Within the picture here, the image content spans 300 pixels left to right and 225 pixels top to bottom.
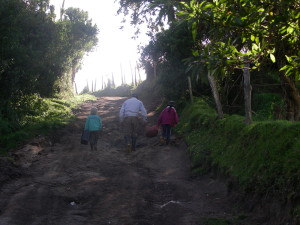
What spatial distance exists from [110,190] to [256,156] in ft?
10.3

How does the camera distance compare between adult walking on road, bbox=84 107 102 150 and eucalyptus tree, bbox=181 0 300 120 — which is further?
adult walking on road, bbox=84 107 102 150

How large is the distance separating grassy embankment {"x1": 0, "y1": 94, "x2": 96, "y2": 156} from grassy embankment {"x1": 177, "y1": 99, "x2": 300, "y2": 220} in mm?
6232

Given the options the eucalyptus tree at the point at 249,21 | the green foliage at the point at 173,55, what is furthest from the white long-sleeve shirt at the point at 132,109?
the eucalyptus tree at the point at 249,21

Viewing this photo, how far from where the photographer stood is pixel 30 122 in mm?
15836

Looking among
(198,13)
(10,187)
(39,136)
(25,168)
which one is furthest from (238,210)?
(39,136)

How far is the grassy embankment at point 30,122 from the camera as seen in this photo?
12.9 metres

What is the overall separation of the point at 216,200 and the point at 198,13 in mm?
4386

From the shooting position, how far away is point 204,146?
10.9 m

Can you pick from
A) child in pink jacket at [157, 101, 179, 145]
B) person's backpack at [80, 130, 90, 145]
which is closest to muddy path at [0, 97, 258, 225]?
person's backpack at [80, 130, 90, 145]

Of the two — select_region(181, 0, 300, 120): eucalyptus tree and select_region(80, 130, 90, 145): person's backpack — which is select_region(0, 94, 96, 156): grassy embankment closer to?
select_region(80, 130, 90, 145): person's backpack

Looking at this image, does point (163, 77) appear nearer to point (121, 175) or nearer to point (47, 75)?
point (47, 75)

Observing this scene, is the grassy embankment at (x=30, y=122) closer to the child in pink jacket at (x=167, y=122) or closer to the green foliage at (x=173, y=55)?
the child in pink jacket at (x=167, y=122)

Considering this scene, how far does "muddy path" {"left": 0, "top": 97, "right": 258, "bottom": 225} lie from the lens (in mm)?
6203

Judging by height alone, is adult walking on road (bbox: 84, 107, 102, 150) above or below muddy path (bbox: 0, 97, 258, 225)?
above
